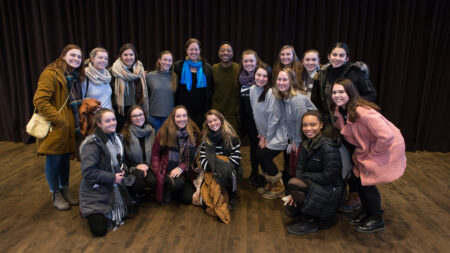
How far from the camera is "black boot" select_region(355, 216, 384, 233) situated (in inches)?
99.0

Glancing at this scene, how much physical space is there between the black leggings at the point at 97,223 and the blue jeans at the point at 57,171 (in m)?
0.60

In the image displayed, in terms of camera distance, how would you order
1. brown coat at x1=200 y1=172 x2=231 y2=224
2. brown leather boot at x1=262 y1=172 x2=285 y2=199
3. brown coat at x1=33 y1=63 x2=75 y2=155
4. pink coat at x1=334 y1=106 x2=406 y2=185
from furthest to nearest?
brown leather boot at x1=262 y1=172 x2=285 y2=199
brown coat at x1=200 y1=172 x2=231 y2=224
brown coat at x1=33 y1=63 x2=75 y2=155
pink coat at x1=334 y1=106 x2=406 y2=185

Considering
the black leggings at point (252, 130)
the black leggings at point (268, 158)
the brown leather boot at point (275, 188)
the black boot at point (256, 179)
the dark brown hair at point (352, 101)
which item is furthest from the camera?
the black boot at point (256, 179)

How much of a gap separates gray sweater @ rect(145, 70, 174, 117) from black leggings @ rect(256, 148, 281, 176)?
3.49 feet

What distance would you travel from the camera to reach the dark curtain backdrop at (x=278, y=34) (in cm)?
432

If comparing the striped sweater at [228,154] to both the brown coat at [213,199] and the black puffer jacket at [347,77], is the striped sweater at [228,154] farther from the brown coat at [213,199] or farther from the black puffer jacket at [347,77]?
the black puffer jacket at [347,77]

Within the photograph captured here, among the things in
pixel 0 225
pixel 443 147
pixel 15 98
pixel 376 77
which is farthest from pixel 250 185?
pixel 15 98

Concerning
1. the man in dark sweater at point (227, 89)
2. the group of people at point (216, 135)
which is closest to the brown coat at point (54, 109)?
the group of people at point (216, 135)

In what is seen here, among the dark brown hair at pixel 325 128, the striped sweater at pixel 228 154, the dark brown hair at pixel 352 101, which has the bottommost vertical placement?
the striped sweater at pixel 228 154

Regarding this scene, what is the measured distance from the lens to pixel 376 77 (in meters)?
4.55

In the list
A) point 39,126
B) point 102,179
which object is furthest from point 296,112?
point 39,126

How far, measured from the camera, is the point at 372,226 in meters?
2.52

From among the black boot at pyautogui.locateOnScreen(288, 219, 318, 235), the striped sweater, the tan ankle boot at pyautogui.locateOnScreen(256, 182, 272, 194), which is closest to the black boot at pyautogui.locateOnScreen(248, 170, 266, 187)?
the tan ankle boot at pyautogui.locateOnScreen(256, 182, 272, 194)

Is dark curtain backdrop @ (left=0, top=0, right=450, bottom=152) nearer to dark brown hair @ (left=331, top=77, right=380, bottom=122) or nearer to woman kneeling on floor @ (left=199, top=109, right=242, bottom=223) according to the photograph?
woman kneeling on floor @ (left=199, top=109, right=242, bottom=223)
